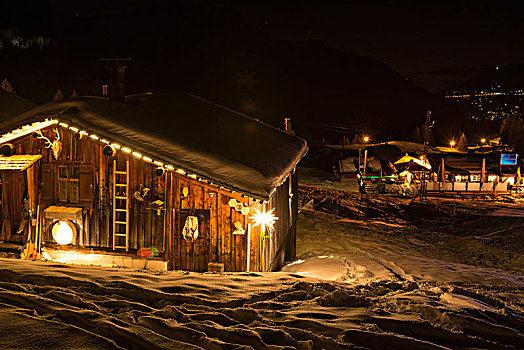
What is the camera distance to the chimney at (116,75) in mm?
13297

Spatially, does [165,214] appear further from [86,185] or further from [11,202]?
[11,202]

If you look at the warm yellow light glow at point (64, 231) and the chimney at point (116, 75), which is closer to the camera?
the warm yellow light glow at point (64, 231)

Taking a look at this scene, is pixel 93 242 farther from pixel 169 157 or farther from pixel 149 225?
pixel 169 157

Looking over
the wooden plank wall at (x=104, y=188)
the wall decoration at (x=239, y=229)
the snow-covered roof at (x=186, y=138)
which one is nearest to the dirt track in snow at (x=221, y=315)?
the wall decoration at (x=239, y=229)

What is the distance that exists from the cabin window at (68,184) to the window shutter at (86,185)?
121 millimetres

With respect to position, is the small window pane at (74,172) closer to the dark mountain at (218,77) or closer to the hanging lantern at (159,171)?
the hanging lantern at (159,171)

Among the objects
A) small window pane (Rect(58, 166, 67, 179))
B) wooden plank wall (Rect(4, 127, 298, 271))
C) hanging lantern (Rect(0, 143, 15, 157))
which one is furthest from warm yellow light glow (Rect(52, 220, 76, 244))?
hanging lantern (Rect(0, 143, 15, 157))

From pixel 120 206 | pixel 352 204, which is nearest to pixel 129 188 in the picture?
pixel 120 206

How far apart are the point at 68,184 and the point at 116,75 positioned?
3.98m

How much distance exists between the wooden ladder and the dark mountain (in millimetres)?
89151

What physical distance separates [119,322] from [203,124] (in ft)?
30.6

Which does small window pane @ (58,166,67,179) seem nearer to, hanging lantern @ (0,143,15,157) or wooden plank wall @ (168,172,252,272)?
hanging lantern @ (0,143,15,157)

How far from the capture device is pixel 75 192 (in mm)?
11766

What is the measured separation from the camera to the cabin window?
462 inches
